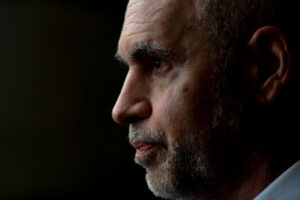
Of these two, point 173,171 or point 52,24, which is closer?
point 173,171

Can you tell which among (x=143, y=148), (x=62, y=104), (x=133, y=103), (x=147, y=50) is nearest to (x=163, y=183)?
(x=143, y=148)

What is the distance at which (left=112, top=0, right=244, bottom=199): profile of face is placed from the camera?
1019 mm

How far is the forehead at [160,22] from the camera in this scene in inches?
40.5

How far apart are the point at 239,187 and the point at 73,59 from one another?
214cm

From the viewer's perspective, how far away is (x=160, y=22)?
1.04 m

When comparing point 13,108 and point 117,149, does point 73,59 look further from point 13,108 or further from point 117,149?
point 117,149

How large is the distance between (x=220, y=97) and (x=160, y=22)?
254mm

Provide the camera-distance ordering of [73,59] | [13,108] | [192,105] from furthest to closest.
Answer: [73,59] → [13,108] → [192,105]

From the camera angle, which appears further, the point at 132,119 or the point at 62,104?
the point at 62,104

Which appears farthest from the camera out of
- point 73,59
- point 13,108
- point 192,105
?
point 73,59

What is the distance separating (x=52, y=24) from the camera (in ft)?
9.35

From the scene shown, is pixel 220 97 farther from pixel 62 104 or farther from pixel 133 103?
pixel 62 104

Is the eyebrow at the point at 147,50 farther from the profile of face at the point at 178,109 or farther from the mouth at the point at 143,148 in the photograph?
the mouth at the point at 143,148

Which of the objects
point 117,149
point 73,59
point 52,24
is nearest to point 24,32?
Result: point 52,24
